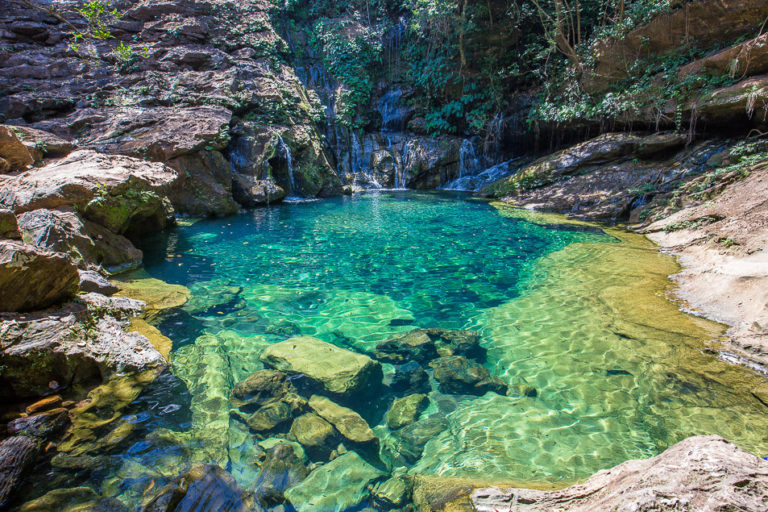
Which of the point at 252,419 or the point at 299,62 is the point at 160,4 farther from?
the point at 252,419

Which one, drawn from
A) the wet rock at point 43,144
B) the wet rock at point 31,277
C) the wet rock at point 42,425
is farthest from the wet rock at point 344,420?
the wet rock at point 43,144

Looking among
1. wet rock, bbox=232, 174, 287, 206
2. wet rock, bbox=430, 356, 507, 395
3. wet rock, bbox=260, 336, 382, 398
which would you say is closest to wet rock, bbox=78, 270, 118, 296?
wet rock, bbox=260, 336, 382, 398

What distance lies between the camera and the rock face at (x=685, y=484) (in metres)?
1.12

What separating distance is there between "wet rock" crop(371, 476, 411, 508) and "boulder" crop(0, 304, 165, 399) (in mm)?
2454

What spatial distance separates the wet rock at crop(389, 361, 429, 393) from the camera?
3479 millimetres

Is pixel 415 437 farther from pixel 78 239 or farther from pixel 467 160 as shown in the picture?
pixel 467 160

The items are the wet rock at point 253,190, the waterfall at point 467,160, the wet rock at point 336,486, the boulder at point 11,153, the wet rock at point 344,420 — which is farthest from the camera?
the waterfall at point 467,160

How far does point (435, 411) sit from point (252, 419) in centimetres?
158

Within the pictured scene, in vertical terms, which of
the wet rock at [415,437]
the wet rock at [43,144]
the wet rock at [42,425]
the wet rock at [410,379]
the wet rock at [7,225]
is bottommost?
the wet rock at [415,437]

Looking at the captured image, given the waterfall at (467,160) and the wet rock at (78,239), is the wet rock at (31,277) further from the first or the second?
the waterfall at (467,160)

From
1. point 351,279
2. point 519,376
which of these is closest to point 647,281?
point 519,376

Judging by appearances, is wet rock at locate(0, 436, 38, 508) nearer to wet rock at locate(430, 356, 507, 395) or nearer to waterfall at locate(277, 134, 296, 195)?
wet rock at locate(430, 356, 507, 395)

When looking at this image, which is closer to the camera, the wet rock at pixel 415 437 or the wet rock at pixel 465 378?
the wet rock at pixel 415 437

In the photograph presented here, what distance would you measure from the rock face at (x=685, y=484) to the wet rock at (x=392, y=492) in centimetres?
101
